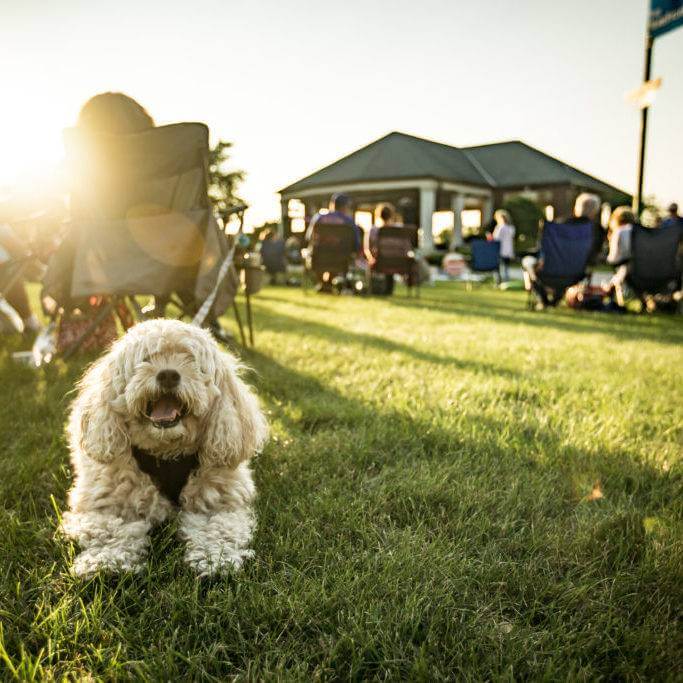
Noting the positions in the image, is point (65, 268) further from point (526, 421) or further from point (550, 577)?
point (550, 577)

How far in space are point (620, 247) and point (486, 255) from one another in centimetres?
677

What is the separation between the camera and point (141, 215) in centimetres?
388

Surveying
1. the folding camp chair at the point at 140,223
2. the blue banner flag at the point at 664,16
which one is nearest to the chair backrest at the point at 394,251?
the blue banner flag at the point at 664,16

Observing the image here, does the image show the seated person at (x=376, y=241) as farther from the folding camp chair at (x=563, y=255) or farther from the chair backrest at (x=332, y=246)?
the folding camp chair at (x=563, y=255)

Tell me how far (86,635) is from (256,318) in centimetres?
626

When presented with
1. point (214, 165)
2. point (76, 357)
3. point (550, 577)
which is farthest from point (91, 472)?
point (214, 165)

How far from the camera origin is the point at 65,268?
3.77 m

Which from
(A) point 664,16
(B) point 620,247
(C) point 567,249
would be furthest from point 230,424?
(A) point 664,16

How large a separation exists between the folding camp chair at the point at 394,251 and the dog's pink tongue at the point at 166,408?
30.4 ft

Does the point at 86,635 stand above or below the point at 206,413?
below

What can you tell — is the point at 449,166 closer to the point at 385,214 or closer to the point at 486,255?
the point at 486,255

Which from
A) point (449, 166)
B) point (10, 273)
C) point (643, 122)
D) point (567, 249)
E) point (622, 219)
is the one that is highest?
point (449, 166)

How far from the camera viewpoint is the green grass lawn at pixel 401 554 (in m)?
1.33

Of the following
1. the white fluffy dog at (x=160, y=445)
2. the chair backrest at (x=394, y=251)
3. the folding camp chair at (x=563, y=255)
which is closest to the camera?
the white fluffy dog at (x=160, y=445)
